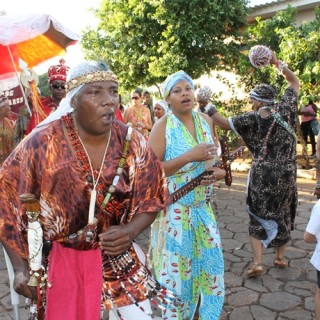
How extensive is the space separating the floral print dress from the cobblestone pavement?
0.65m

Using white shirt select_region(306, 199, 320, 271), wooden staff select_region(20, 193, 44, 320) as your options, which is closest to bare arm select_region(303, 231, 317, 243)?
white shirt select_region(306, 199, 320, 271)

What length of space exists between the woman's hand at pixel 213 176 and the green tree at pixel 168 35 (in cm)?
958

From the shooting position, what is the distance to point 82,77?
1.94 meters

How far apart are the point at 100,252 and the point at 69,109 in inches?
28.5

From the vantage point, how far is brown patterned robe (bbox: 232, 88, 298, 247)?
4074 mm

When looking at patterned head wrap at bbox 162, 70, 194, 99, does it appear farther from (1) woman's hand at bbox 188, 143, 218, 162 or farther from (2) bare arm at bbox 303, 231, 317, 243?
(2) bare arm at bbox 303, 231, 317, 243

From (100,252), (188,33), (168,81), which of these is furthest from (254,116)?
(188,33)

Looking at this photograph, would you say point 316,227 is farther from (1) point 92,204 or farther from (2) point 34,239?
(2) point 34,239

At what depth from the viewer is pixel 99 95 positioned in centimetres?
193

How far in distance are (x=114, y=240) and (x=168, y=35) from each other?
11.3 meters

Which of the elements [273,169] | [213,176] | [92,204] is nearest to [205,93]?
[213,176]

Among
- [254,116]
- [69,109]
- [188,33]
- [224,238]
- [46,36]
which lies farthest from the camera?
[188,33]

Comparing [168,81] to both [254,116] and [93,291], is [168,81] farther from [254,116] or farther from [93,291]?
[93,291]

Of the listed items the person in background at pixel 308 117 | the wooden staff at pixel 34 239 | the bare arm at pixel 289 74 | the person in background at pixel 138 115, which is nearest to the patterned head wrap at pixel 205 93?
the bare arm at pixel 289 74
